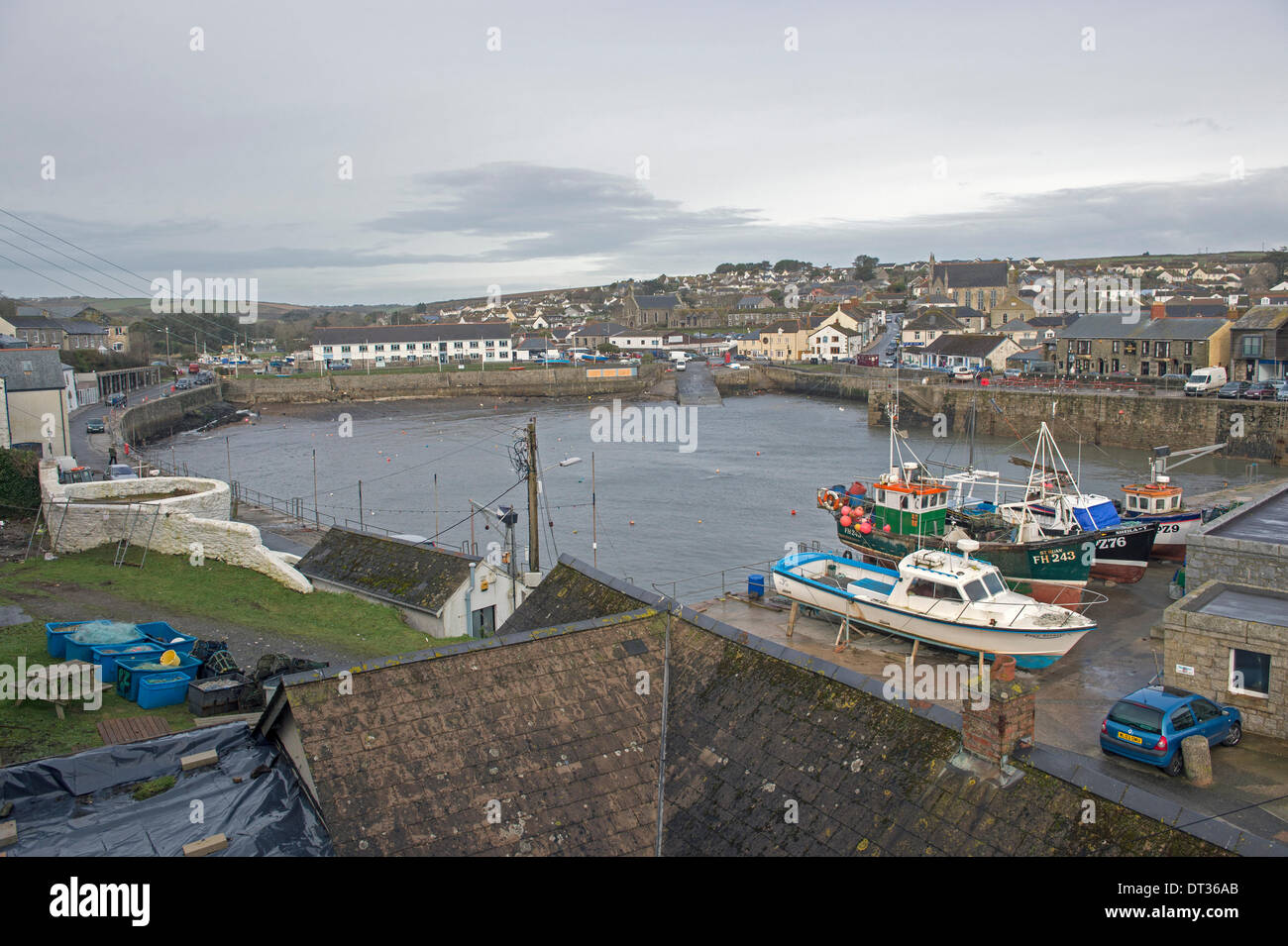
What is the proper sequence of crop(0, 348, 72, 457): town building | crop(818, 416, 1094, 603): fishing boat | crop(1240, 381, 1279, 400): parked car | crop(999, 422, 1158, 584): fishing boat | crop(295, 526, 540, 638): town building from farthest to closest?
crop(1240, 381, 1279, 400): parked car
crop(0, 348, 72, 457): town building
crop(999, 422, 1158, 584): fishing boat
crop(818, 416, 1094, 603): fishing boat
crop(295, 526, 540, 638): town building

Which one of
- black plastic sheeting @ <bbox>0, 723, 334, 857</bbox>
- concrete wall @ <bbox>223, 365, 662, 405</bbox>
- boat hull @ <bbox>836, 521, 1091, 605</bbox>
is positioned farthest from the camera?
concrete wall @ <bbox>223, 365, 662, 405</bbox>

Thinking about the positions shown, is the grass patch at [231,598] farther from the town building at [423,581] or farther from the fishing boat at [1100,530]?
the fishing boat at [1100,530]

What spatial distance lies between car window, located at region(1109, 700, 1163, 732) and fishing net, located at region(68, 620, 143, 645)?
44.2 ft

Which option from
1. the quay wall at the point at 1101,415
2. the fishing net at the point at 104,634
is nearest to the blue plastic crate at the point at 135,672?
the fishing net at the point at 104,634

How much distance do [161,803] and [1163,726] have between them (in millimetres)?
11319

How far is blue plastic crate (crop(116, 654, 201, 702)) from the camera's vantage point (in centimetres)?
1259

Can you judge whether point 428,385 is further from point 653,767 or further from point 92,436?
point 653,767

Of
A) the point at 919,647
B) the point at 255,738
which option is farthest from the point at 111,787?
the point at 919,647

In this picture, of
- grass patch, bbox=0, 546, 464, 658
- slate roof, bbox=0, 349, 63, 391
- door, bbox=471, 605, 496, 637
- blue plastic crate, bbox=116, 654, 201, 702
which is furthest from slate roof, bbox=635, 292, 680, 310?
blue plastic crate, bbox=116, 654, 201, 702

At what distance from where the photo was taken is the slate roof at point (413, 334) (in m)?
105

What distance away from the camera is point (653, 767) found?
8.20 m

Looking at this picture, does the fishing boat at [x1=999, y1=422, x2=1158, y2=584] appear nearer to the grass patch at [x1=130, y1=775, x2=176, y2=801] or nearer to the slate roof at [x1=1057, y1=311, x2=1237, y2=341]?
the grass patch at [x1=130, y1=775, x2=176, y2=801]
